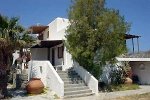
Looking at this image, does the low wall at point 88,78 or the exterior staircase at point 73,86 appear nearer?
the exterior staircase at point 73,86

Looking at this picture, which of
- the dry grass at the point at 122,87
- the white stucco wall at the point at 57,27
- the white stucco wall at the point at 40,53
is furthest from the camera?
the white stucco wall at the point at 40,53

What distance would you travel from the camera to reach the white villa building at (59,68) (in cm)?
2181

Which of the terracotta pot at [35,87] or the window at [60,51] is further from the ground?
the window at [60,51]

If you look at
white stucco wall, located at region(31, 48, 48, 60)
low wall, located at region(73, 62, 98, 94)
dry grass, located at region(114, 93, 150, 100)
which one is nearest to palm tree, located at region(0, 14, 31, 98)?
low wall, located at region(73, 62, 98, 94)

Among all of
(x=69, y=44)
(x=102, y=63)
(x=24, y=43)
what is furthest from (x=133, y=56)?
(x=24, y=43)

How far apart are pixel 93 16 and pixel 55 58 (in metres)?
8.91

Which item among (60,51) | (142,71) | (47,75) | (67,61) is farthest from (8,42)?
(142,71)

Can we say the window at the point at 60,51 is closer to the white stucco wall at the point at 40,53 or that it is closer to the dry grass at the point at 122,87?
the white stucco wall at the point at 40,53

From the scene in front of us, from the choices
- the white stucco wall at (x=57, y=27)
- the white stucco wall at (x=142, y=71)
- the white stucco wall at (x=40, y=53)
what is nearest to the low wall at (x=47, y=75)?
the white stucco wall at (x=57, y=27)

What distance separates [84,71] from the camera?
78.5 feet

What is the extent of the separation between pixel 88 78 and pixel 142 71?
9.55 m

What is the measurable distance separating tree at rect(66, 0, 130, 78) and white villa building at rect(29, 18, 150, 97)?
5.74 feet

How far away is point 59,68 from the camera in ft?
93.0

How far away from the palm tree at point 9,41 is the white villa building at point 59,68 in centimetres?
362
